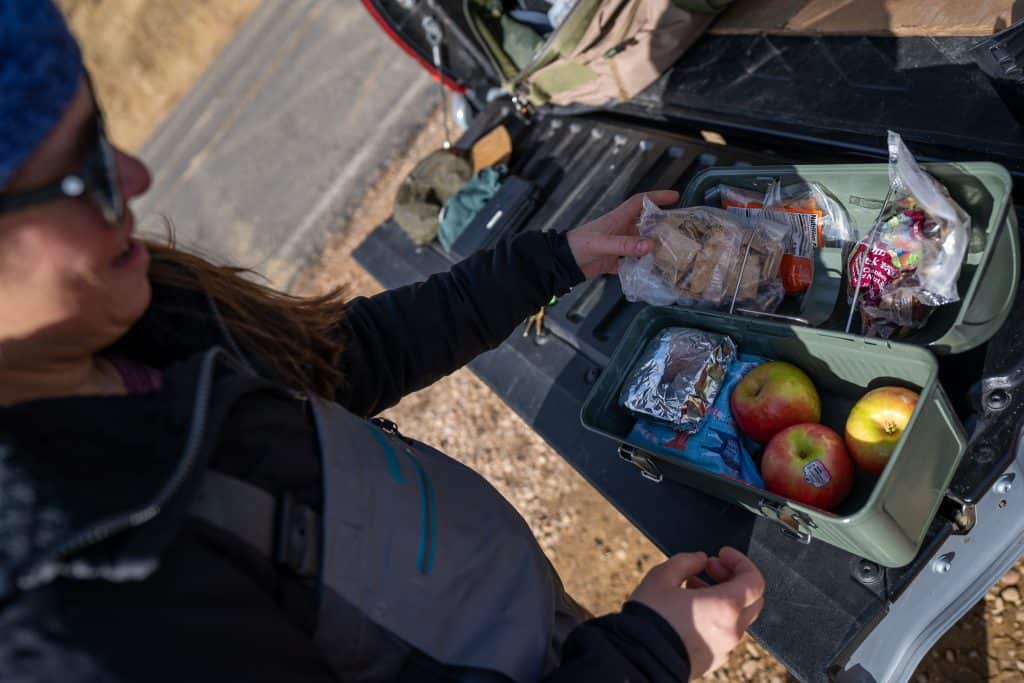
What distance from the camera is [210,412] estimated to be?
3.08ft

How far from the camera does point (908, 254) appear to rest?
5.01 ft

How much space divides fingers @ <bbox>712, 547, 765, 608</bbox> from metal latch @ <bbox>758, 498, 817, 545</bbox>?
24cm

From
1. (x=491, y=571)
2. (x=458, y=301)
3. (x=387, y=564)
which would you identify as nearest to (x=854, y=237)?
(x=458, y=301)

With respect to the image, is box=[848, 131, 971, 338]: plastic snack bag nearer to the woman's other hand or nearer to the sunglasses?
the woman's other hand

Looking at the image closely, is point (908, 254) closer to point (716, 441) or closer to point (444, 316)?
point (716, 441)

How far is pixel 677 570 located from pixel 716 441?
20.5 inches

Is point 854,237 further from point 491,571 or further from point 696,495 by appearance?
point 491,571

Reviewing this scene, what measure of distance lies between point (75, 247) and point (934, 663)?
7.66 feet

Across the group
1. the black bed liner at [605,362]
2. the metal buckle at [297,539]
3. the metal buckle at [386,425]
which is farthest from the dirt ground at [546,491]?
the metal buckle at [297,539]

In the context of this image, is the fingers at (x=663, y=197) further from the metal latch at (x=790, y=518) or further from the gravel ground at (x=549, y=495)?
the gravel ground at (x=549, y=495)

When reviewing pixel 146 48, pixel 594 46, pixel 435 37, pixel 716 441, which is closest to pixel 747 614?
pixel 716 441

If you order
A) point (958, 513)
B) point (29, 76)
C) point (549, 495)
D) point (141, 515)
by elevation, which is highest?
point (29, 76)

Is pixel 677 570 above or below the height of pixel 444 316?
below

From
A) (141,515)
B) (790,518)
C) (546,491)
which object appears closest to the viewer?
(141,515)
